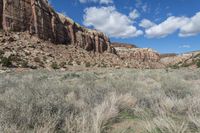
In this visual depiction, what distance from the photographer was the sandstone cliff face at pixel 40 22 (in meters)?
41.2

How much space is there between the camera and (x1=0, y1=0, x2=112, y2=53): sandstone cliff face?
4116 centimetres

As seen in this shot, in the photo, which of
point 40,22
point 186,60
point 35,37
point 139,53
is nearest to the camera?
point 35,37

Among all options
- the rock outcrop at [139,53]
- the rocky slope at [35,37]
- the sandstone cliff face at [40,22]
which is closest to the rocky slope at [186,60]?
the rock outcrop at [139,53]

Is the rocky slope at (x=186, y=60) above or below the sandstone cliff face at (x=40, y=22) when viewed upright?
below

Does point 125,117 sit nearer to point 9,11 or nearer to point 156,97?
point 156,97

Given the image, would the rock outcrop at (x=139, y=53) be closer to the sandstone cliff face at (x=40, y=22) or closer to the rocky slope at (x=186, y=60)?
the rocky slope at (x=186, y=60)

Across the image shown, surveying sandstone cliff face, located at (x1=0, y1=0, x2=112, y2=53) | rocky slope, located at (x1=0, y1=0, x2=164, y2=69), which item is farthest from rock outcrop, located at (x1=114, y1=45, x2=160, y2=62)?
rocky slope, located at (x1=0, y1=0, x2=164, y2=69)

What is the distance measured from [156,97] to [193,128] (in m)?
2.22

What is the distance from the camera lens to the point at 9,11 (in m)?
41.5

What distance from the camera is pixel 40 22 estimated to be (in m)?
48.0

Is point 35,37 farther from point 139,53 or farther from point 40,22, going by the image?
point 139,53

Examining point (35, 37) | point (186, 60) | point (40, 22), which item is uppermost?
point (40, 22)

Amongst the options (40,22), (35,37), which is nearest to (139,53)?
(40,22)

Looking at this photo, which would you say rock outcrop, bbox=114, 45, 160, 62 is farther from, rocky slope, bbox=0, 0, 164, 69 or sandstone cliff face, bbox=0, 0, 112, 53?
rocky slope, bbox=0, 0, 164, 69
